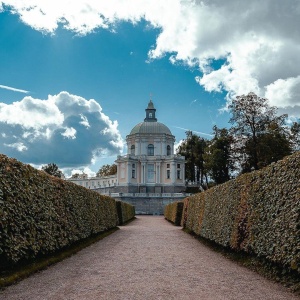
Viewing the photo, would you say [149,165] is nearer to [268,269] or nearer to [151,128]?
[151,128]

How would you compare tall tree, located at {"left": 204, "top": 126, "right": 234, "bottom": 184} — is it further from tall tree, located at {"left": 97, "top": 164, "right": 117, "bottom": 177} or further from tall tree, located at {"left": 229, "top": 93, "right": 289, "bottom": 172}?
tall tree, located at {"left": 97, "top": 164, "right": 117, "bottom": 177}

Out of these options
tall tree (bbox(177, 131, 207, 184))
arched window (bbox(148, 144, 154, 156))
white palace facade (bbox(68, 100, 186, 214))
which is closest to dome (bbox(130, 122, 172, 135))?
white palace facade (bbox(68, 100, 186, 214))

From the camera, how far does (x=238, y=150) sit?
4147 cm

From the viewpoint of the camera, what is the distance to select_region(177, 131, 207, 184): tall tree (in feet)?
246

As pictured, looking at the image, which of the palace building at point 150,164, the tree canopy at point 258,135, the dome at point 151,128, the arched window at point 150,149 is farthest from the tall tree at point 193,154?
the tree canopy at point 258,135

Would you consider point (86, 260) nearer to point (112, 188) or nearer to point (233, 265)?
point (233, 265)

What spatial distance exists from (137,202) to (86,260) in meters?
50.7

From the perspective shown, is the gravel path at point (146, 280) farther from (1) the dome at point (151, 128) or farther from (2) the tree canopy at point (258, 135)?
(1) the dome at point (151, 128)

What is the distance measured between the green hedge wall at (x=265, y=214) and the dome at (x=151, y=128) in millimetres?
65382

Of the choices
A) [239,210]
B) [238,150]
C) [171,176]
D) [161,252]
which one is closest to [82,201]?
[161,252]

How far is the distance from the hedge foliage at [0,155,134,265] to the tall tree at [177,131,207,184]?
6173cm

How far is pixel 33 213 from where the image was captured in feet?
30.1

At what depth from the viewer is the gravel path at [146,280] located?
20.5ft

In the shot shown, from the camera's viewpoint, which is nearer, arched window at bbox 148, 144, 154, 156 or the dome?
arched window at bbox 148, 144, 154, 156
